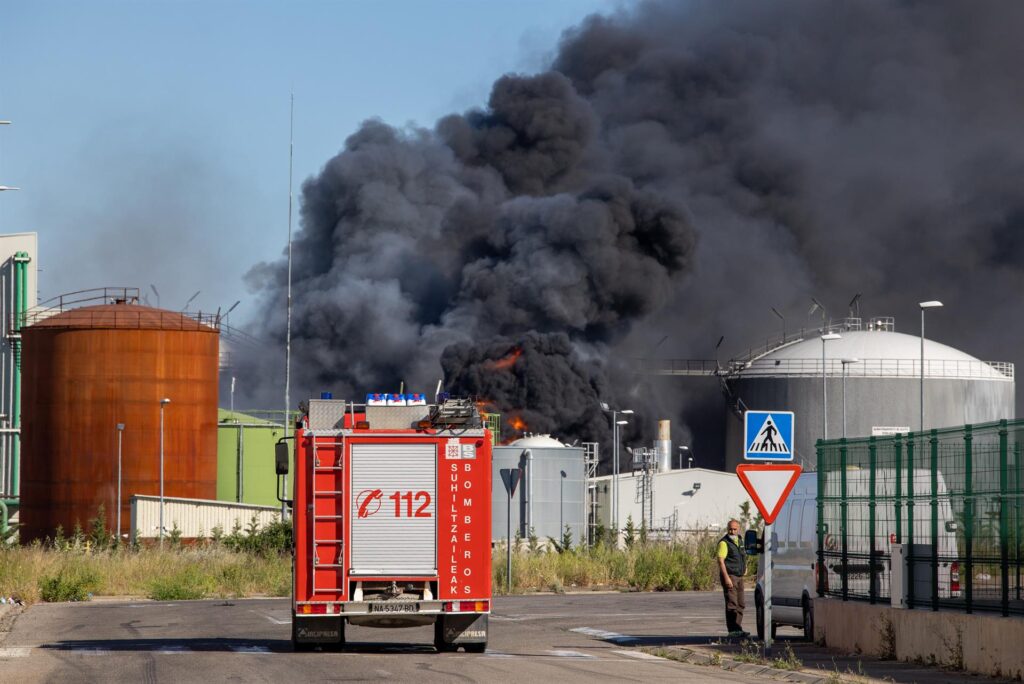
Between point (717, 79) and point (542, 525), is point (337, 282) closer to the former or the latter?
point (717, 79)

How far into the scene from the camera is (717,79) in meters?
108

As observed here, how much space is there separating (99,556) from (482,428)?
25851mm

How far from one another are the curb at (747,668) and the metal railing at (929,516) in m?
1.73

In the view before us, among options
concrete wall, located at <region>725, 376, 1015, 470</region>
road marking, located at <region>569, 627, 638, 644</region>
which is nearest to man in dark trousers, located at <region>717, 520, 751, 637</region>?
road marking, located at <region>569, 627, 638, 644</region>

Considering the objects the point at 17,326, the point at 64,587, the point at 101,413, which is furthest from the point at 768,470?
the point at 17,326

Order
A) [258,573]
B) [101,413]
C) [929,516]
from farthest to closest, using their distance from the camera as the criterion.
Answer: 1. [101,413]
2. [258,573]
3. [929,516]

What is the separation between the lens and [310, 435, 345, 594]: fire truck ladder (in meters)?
18.4

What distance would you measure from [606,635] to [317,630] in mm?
5803

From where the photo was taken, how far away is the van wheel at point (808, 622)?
20734mm

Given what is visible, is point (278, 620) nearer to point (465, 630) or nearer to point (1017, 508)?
point (465, 630)

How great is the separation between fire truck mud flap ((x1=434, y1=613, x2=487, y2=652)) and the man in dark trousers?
3845mm

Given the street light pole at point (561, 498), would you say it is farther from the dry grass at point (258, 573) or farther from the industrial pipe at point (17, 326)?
the industrial pipe at point (17, 326)

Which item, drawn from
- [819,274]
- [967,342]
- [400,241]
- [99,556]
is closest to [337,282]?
[400,241]

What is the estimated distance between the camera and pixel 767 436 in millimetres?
18266
